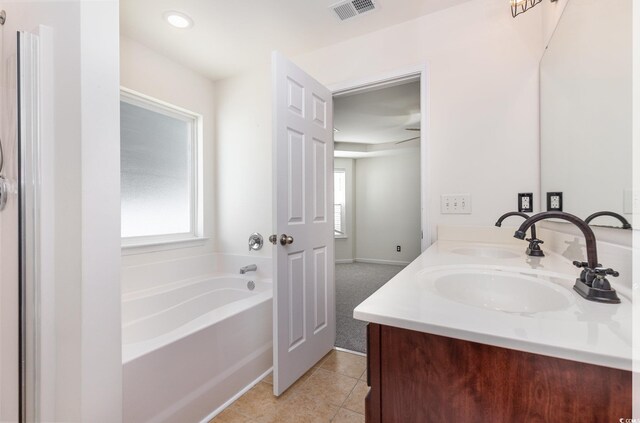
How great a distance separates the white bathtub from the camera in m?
1.15

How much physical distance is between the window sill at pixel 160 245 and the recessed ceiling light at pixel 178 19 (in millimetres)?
1586

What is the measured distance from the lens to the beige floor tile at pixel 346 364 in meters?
1.84

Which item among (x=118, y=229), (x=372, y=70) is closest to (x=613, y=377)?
(x=118, y=229)

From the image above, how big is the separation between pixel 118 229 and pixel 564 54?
6.47ft

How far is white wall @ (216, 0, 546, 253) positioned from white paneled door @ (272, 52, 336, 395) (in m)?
0.55

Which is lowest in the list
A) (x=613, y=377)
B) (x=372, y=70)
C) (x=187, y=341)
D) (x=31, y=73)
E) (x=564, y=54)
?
(x=187, y=341)

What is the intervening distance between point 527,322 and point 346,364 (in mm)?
1683

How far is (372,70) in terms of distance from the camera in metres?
1.99

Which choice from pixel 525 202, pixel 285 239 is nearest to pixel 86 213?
pixel 285 239

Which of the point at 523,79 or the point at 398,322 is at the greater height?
the point at 523,79

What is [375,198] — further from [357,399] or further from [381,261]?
[357,399]

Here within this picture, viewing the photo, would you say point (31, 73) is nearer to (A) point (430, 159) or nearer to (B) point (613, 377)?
(B) point (613, 377)

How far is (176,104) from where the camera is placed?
91.3 inches

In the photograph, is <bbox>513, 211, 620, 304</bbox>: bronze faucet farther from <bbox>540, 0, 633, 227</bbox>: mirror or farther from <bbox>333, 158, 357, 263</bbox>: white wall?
<bbox>333, 158, 357, 263</bbox>: white wall
